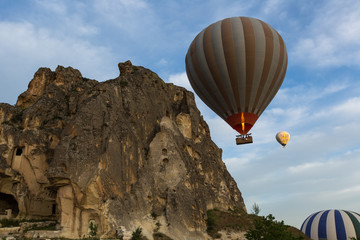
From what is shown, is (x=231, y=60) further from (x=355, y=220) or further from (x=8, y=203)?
(x=8, y=203)

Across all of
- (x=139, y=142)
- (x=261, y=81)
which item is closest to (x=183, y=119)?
(x=139, y=142)

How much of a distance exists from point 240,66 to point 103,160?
48.8 ft

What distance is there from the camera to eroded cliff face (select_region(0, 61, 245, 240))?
3145 centimetres

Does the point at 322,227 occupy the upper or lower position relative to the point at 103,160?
lower

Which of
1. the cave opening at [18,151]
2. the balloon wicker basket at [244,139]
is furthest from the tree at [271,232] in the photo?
the cave opening at [18,151]

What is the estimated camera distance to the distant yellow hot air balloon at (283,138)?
39438 mm

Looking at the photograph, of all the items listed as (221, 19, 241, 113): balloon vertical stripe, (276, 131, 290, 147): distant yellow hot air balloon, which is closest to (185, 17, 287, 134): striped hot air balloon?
(221, 19, 241, 113): balloon vertical stripe


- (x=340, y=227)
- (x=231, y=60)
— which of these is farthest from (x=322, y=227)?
(x=231, y=60)

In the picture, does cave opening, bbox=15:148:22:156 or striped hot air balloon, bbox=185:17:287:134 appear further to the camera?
cave opening, bbox=15:148:22:156

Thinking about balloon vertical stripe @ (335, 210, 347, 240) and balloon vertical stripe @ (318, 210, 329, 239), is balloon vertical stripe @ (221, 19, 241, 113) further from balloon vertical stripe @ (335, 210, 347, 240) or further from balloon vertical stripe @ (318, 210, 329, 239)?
balloon vertical stripe @ (318, 210, 329, 239)

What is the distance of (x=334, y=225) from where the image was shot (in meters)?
41.9

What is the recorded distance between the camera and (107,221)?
30203 millimetres

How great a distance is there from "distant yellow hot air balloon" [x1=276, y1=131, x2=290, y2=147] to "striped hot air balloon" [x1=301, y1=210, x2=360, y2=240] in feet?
38.7

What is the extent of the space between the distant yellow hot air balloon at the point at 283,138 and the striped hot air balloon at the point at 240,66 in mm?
10914
